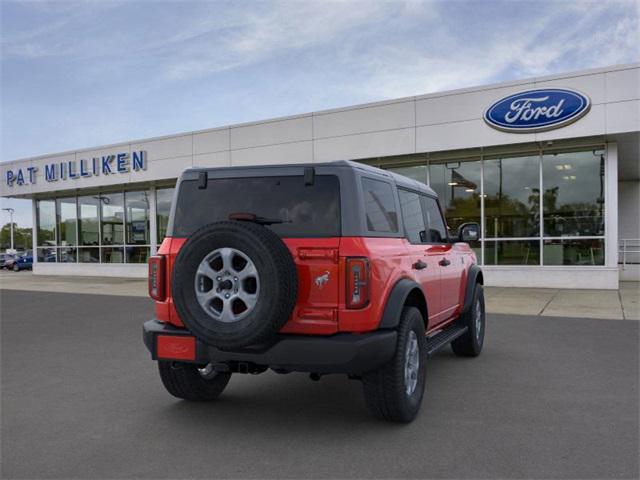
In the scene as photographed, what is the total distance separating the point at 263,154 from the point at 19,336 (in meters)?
11.5

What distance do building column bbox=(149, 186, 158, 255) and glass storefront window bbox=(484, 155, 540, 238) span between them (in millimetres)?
13204

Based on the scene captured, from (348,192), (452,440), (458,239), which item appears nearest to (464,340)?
(458,239)

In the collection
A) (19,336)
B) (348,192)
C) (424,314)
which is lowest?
(19,336)

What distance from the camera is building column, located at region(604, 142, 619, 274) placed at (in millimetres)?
14250

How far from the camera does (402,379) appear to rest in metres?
4.02

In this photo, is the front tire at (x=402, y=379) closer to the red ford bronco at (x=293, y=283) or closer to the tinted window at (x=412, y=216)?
the red ford bronco at (x=293, y=283)

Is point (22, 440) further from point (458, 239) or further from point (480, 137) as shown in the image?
point (480, 137)

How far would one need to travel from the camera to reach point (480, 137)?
15328 mm

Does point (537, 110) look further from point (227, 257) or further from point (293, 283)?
point (227, 257)

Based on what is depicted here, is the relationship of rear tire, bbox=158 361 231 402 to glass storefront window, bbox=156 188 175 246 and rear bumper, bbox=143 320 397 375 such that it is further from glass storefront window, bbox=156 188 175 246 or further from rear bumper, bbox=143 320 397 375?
glass storefront window, bbox=156 188 175 246

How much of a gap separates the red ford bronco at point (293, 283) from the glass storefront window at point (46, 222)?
2512 cm

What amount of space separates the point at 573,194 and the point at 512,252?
2.20 metres

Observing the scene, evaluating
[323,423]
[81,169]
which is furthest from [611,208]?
[81,169]

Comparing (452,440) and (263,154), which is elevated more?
(263,154)
